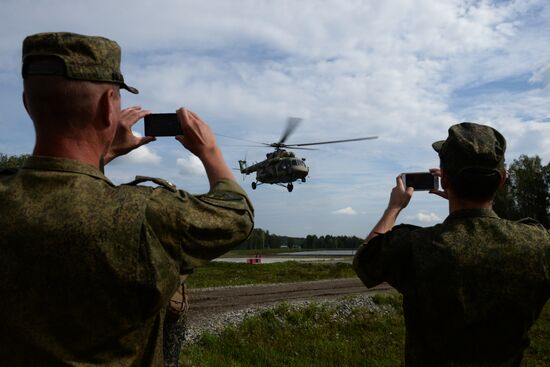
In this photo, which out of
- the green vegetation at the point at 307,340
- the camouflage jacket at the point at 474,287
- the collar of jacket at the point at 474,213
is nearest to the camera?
the camouflage jacket at the point at 474,287

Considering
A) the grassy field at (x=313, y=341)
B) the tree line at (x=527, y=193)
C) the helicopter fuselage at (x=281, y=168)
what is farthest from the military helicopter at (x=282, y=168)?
the tree line at (x=527, y=193)

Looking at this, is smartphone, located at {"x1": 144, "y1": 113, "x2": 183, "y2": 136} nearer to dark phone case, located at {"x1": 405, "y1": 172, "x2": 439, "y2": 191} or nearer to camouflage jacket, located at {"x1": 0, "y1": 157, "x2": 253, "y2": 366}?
camouflage jacket, located at {"x1": 0, "y1": 157, "x2": 253, "y2": 366}

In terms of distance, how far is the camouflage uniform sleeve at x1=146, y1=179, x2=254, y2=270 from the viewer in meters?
2.05

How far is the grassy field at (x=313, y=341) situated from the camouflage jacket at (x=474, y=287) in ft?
23.6

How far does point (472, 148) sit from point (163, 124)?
1683 mm

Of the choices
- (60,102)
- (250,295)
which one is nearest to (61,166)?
(60,102)

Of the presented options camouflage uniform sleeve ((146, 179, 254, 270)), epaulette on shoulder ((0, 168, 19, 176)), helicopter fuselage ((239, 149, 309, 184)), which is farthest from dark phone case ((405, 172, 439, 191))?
helicopter fuselage ((239, 149, 309, 184))

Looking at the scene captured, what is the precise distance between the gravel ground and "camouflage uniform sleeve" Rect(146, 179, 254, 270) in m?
10.4

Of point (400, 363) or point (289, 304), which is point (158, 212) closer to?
point (400, 363)

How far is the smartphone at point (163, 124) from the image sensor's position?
2.47 meters

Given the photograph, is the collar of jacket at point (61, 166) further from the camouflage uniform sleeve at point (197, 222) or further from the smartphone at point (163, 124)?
the smartphone at point (163, 124)

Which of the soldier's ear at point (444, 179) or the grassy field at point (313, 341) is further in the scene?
the grassy field at point (313, 341)

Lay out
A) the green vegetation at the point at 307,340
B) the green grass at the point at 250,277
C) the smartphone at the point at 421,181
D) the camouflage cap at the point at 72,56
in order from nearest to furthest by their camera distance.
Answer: the camouflage cap at the point at 72,56 < the smartphone at the point at 421,181 < the green vegetation at the point at 307,340 < the green grass at the point at 250,277

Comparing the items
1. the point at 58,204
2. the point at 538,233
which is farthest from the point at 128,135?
the point at 538,233
